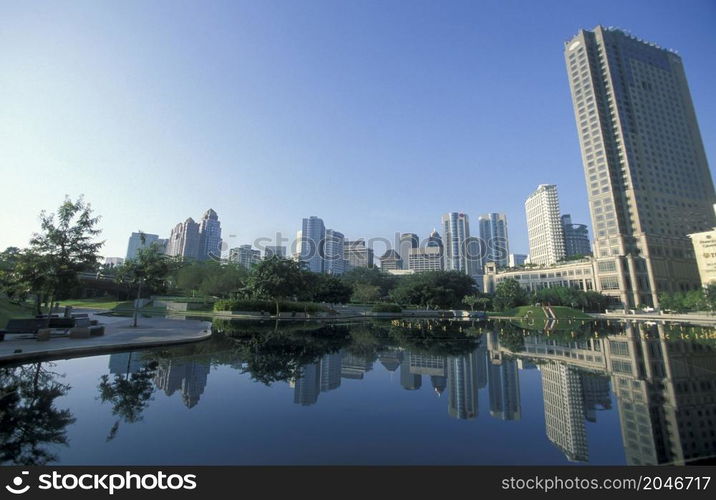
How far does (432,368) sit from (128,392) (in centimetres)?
1026

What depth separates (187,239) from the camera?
478ft

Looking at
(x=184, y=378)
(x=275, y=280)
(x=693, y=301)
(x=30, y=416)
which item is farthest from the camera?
(x=693, y=301)

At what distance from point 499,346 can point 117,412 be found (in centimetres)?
1860

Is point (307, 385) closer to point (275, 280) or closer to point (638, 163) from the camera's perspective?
point (275, 280)

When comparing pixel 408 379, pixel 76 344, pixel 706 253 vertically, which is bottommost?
pixel 408 379

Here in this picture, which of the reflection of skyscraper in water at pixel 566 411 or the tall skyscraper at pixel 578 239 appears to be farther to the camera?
the tall skyscraper at pixel 578 239

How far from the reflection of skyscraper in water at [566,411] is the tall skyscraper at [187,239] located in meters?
154

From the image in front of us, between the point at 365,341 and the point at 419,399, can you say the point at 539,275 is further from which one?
the point at 419,399

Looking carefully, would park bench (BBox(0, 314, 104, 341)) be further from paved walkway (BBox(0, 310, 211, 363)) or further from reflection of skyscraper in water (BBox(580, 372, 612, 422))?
reflection of skyscraper in water (BBox(580, 372, 612, 422))

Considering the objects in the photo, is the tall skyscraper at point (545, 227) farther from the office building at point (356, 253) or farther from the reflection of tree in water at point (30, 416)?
the reflection of tree in water at point (30, 416)

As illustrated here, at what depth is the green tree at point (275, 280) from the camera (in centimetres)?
3931

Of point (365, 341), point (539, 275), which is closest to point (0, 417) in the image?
point (365, 341)
